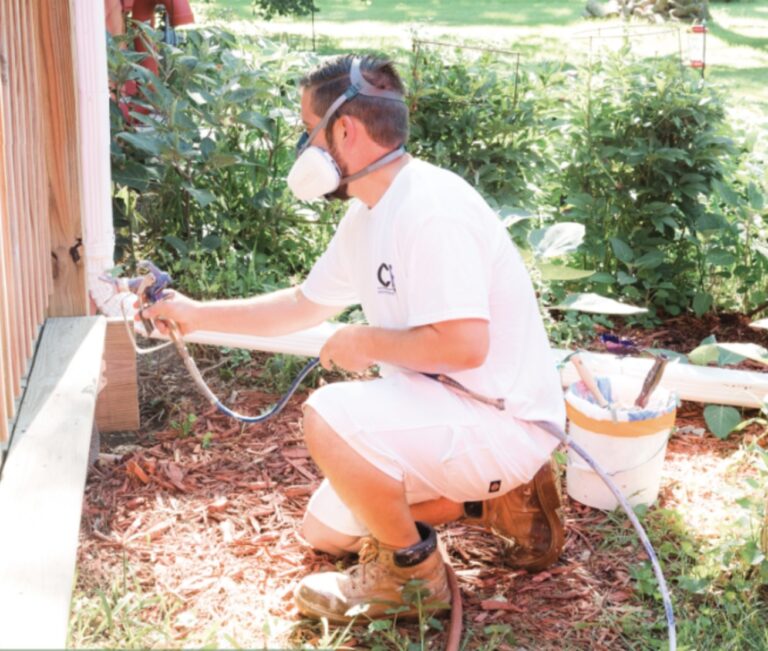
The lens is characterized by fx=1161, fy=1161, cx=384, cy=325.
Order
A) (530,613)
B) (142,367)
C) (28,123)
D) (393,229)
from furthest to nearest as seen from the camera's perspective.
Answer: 1. (142,367)
2. (28,123)
3. (530,613)
4. (393,229)

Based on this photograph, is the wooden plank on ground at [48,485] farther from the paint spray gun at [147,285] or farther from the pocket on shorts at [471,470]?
the pocket on shorts at [471,470]

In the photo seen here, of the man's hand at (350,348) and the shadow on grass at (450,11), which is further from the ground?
the shadow on grass at (450,11)

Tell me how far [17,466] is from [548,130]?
11.5ft

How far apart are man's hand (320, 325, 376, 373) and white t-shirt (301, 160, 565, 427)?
12 centimetres

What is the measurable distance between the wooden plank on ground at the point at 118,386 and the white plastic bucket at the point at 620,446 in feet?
5.03

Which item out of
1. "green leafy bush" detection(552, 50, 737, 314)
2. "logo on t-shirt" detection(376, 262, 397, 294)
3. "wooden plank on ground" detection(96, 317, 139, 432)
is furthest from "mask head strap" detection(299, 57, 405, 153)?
"green leafy bush" detection(552, 50, 737, 314)

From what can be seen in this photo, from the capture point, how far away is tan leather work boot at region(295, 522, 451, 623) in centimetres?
307

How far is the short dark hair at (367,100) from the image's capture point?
9.96 ft

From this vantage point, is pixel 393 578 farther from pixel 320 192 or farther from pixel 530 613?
pixel 320 192

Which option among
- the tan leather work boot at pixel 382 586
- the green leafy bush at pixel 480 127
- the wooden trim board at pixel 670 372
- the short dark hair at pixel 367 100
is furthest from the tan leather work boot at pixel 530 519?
the green leafy bush at pixel 480 127

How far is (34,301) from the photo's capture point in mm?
3605

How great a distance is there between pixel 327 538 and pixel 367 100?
4.22ft

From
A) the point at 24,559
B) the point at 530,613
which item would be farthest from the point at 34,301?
the point at 530,613

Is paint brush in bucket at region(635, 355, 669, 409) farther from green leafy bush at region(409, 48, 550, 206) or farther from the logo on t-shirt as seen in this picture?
green leafy bush at region(409, 48, 550, 206)
